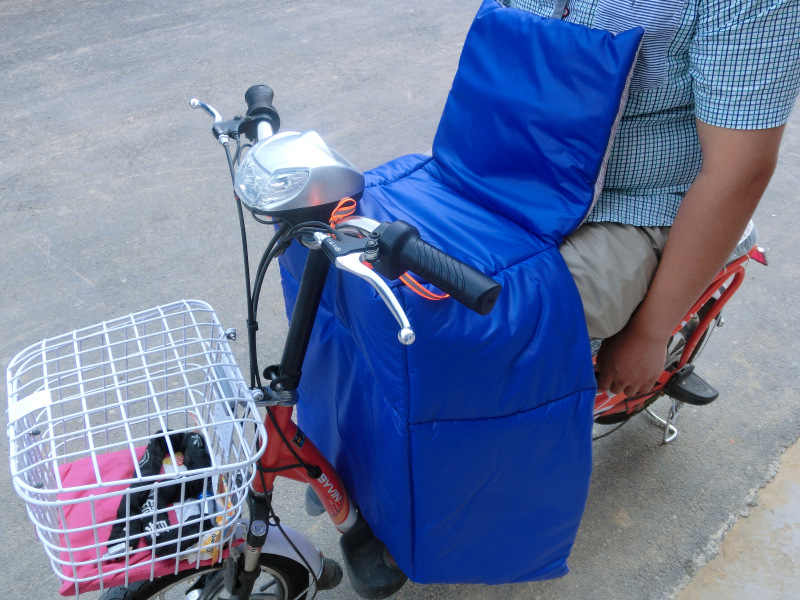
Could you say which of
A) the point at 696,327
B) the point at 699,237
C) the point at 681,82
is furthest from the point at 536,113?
the point at 696,327

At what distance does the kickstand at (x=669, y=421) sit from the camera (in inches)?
83.4

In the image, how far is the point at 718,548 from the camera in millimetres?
1858

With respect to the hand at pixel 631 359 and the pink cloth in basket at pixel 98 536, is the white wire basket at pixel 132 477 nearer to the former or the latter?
the pink cloth in basket at pixel 98 536

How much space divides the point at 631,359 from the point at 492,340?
1.42 feet

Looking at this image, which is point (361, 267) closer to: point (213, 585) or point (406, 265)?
point (406, 265)

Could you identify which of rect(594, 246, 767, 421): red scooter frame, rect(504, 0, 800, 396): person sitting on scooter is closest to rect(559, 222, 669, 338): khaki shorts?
rect(504, 0, 800, 396): person sitting on scooter

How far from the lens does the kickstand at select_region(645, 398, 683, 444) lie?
212cm

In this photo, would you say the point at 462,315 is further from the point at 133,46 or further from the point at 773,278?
the point at 133,46

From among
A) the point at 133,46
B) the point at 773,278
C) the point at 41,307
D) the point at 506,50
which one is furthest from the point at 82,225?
the point at 773,278

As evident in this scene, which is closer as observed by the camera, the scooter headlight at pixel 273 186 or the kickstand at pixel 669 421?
the scooter headlight at pixel 273 186

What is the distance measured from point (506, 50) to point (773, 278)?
78.9 inches

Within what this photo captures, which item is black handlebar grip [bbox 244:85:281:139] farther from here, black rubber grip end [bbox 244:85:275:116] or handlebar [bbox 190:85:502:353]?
handlebar [bbox 190:85:502:353]

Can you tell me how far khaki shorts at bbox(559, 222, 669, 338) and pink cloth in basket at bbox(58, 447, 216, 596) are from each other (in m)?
0.81

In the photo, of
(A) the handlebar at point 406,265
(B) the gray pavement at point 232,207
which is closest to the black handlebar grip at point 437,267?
(A) the handlebar at point 406,265
